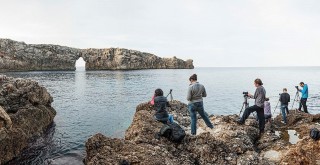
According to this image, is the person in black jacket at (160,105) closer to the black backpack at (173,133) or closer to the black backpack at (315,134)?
the black backpack at (173,133)

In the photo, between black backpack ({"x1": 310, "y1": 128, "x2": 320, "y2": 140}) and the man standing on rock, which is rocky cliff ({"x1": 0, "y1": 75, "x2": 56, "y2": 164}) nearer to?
the man standing on rock

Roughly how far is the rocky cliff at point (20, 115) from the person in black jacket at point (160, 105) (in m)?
9.19

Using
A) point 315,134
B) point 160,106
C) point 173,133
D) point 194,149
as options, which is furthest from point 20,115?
point 315,134

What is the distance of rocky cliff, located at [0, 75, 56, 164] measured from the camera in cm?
1597

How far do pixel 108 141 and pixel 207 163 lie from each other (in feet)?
13.8

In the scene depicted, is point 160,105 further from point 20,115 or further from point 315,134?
point 20,115

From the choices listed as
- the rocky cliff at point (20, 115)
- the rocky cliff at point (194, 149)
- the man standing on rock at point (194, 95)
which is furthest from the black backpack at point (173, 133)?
the rocky cliff at point (20, 115)

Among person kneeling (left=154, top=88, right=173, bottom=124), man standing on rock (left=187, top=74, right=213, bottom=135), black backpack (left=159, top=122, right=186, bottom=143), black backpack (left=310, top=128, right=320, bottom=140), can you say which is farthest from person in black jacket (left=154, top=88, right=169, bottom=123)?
black backpack (left=310, top=128, right=320, bottom=140)

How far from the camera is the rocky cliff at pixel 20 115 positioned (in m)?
16.0

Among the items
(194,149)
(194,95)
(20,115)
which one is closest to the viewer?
(194,149)

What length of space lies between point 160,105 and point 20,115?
13.1 metres

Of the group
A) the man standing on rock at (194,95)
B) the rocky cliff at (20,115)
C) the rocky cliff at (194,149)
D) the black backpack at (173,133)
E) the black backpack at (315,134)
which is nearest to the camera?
the rocky cliff at (194,149)

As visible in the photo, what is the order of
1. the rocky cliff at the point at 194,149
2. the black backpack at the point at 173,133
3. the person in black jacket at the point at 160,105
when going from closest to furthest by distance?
the rocky cliff at the point at 194,149
the black backpack at the point at 173,133
the person in black jacket at the point at 160,105

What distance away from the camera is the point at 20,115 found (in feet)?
69.0
